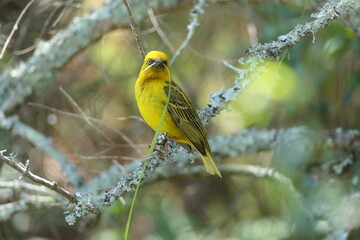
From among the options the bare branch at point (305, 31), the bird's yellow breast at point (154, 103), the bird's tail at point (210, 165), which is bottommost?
the bird's tail at point (210, 165)

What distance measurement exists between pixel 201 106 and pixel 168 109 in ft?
5.66

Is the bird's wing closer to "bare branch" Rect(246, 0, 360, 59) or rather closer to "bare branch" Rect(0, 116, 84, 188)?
"bare branch" Rect(246, 0, 360, 59)

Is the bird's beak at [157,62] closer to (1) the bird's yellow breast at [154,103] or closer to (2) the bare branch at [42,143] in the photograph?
(1) the bird's yellow breast at [154,103]

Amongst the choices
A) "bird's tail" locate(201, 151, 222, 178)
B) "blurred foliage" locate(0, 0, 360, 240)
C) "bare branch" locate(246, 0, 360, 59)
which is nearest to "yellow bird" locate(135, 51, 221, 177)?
"bird's tail" locate(201, 151, 222, 178)

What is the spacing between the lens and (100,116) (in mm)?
5184

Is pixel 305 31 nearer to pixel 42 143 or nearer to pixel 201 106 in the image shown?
pixel 42 143

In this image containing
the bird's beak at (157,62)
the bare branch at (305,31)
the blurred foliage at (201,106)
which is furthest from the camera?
the blurred foliage at (201,106)

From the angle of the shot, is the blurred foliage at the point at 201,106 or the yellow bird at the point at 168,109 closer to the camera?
the yellow bird at the point at 168,109

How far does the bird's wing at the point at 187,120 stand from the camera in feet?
11.6

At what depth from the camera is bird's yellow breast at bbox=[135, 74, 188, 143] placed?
11.7ft

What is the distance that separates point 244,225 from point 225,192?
1.16 metres

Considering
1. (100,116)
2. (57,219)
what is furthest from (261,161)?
(57,219)

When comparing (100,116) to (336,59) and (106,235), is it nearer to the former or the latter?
(106,235)

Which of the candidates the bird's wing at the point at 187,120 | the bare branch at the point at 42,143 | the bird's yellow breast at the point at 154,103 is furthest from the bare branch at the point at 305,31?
the bare branch at the point at 42,143
